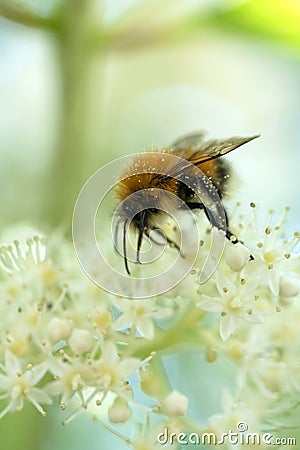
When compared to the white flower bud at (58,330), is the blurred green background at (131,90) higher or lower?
higher

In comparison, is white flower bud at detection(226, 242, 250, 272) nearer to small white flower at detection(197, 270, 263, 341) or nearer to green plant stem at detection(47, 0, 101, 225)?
small white flower at detection(197, 270, 263, 341)

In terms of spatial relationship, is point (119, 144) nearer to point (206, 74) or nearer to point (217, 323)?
point (206, 74)

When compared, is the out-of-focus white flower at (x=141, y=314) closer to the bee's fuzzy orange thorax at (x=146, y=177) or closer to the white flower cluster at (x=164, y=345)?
the white flower cluster at (x=164, y=345)

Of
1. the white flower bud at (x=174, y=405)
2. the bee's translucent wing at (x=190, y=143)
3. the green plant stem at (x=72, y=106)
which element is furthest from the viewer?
the green plant stem at (x=72, y=106)

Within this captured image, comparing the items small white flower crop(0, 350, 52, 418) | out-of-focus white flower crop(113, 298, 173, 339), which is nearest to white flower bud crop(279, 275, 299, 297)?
out-of-focus white flower crop(113, 298, 173, 339)

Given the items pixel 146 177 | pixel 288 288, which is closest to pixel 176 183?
pixel 146 177

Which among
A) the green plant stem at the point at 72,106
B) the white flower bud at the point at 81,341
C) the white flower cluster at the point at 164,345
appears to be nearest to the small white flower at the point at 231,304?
the white flower cluster at the point at 164,345

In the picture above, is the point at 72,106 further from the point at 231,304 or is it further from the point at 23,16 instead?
the point at 231,304

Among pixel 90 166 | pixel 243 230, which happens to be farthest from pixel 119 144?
pixel 243 230
